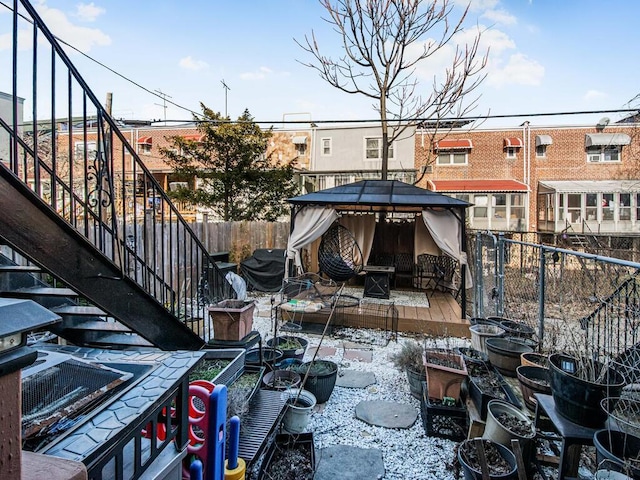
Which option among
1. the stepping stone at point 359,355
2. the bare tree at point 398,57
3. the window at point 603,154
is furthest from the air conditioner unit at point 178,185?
the window at point 603,154

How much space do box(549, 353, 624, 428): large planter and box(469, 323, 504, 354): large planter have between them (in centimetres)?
168

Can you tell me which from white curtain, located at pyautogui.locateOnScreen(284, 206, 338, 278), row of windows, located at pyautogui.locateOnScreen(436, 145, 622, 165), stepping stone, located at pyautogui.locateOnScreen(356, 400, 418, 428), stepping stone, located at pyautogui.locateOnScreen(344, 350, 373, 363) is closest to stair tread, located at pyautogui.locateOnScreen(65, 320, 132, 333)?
stepping stone, located at pyautogui.locateOnScreen(356, 400, 418, 428)

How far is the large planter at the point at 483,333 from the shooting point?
12.6 feet

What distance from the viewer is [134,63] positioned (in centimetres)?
842

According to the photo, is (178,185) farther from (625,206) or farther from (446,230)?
(625,206)

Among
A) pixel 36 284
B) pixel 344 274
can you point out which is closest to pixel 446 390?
pixel 36 284

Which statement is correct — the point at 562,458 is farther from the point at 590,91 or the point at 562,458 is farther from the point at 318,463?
the point at 590,91

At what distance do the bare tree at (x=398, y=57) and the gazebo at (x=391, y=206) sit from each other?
2.31 metres

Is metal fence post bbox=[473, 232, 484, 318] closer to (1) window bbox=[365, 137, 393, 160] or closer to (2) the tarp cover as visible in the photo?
(2) the tarp cover

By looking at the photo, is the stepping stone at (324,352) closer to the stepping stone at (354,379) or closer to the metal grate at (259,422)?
the stepping stone at (354,379)

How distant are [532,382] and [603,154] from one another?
18.3 m

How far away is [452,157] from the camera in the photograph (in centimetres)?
1706

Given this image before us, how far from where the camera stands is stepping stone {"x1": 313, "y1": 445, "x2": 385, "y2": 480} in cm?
242

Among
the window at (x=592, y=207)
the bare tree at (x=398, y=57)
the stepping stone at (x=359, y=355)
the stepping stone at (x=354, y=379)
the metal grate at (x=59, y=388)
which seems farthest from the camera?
the window at (x=592, y=207)
